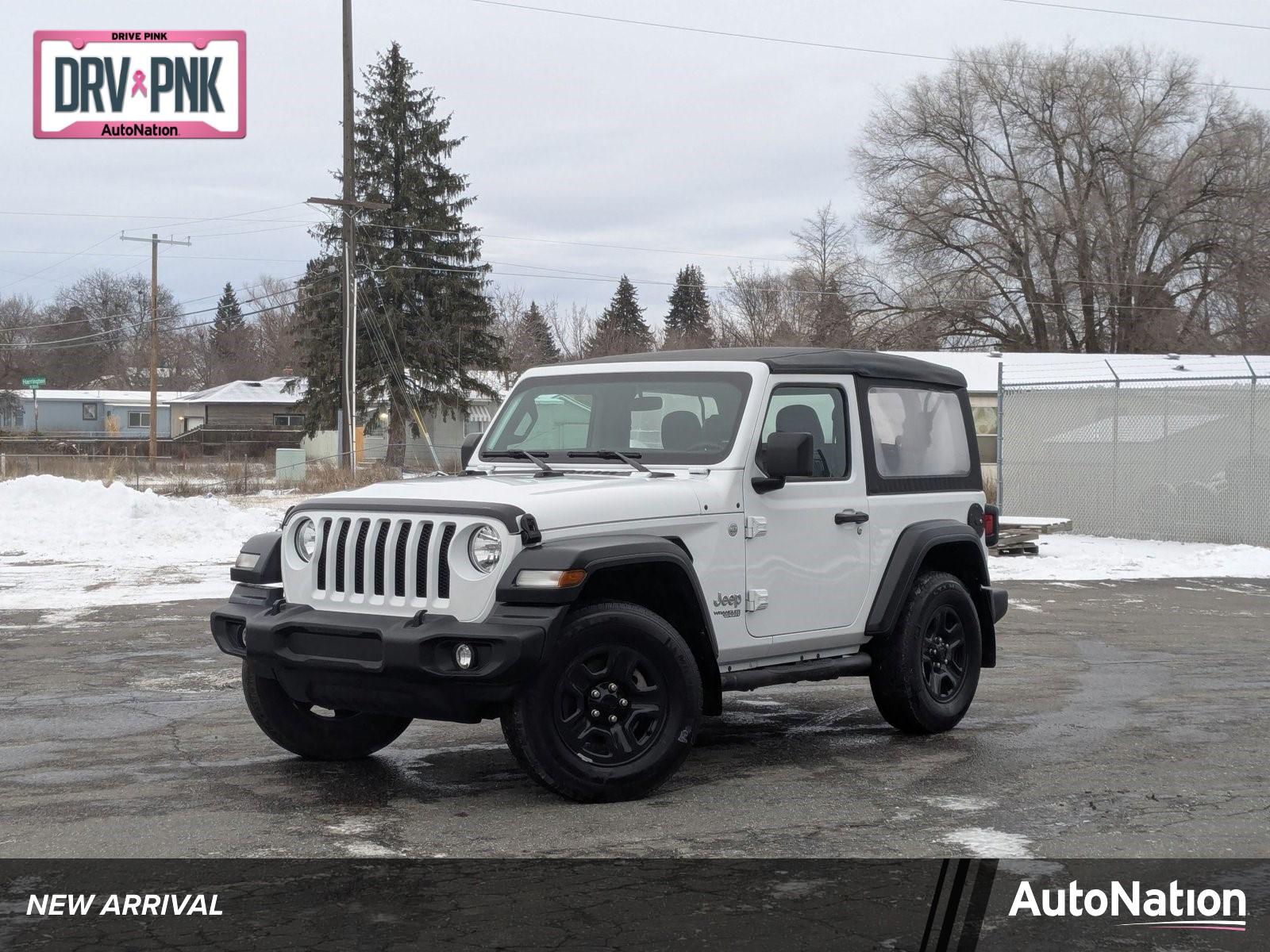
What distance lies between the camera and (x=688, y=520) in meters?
6.57

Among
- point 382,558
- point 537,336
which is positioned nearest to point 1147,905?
point 382,558

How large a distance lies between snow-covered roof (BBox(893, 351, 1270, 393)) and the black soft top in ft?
77.2

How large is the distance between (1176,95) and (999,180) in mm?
6690

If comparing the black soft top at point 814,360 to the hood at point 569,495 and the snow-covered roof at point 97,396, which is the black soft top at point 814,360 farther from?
the snow-covered roof at point 97,396

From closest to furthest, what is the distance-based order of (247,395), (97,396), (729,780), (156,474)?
(729,780) < (156,474) < (247,395) < (97,396)

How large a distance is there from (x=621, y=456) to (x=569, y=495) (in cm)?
86

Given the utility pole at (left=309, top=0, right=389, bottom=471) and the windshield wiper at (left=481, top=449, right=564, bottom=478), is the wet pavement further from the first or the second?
the utility pole at (left=309, top=0, right=389, bottom=471)

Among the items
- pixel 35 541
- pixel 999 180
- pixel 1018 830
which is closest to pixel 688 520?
pixel 1018 830

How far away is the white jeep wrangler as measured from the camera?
5.94m

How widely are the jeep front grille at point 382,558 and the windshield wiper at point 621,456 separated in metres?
1.21

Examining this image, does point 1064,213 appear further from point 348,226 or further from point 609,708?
point 609,708

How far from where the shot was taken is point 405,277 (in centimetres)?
5350

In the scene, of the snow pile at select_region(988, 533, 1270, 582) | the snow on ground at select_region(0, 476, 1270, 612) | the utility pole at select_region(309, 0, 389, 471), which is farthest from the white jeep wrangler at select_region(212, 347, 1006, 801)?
the utility pole at select_region(309, 0, 389, 471)

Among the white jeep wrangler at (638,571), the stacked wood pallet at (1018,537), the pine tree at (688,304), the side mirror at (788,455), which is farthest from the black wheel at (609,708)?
the pine tree at (688,304)
